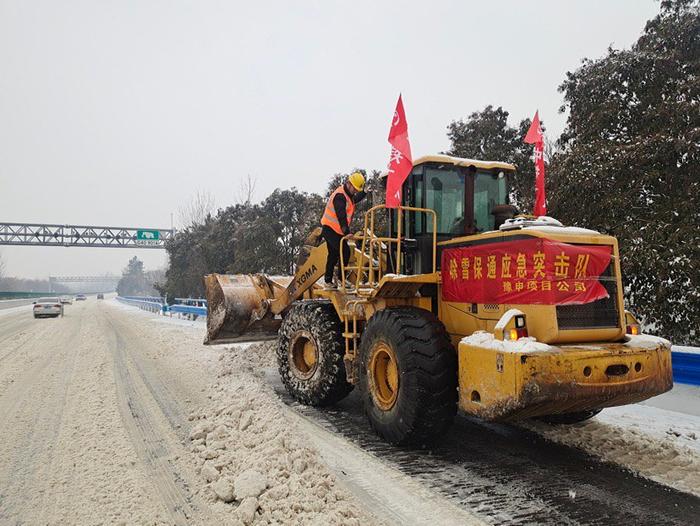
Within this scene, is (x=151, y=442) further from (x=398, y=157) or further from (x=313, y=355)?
(x=398, y=157)

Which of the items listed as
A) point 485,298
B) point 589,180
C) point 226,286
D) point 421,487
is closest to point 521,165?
point 589,180

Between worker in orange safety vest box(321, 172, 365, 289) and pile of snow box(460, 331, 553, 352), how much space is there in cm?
244

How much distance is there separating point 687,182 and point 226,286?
7.86 m

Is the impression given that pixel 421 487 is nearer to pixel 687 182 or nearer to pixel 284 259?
pixel 687 182

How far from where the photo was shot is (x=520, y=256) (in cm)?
382

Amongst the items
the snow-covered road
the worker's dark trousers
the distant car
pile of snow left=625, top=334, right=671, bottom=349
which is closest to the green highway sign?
the distant car

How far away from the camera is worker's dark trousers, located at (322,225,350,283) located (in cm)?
583

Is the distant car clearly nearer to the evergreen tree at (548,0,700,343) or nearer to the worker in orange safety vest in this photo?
the worker in orange safety vest

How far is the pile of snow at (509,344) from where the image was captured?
338cm

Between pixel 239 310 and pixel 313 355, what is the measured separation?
2.35 metres

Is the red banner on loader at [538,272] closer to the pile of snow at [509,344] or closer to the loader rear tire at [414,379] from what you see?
the pile of snow at [509,344]

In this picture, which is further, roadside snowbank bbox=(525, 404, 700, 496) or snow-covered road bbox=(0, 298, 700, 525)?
roadside snowbank bbox=(525, 404, 700, 496)

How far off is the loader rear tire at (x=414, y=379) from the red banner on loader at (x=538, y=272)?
1.95 ft

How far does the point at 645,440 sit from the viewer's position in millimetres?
4359
